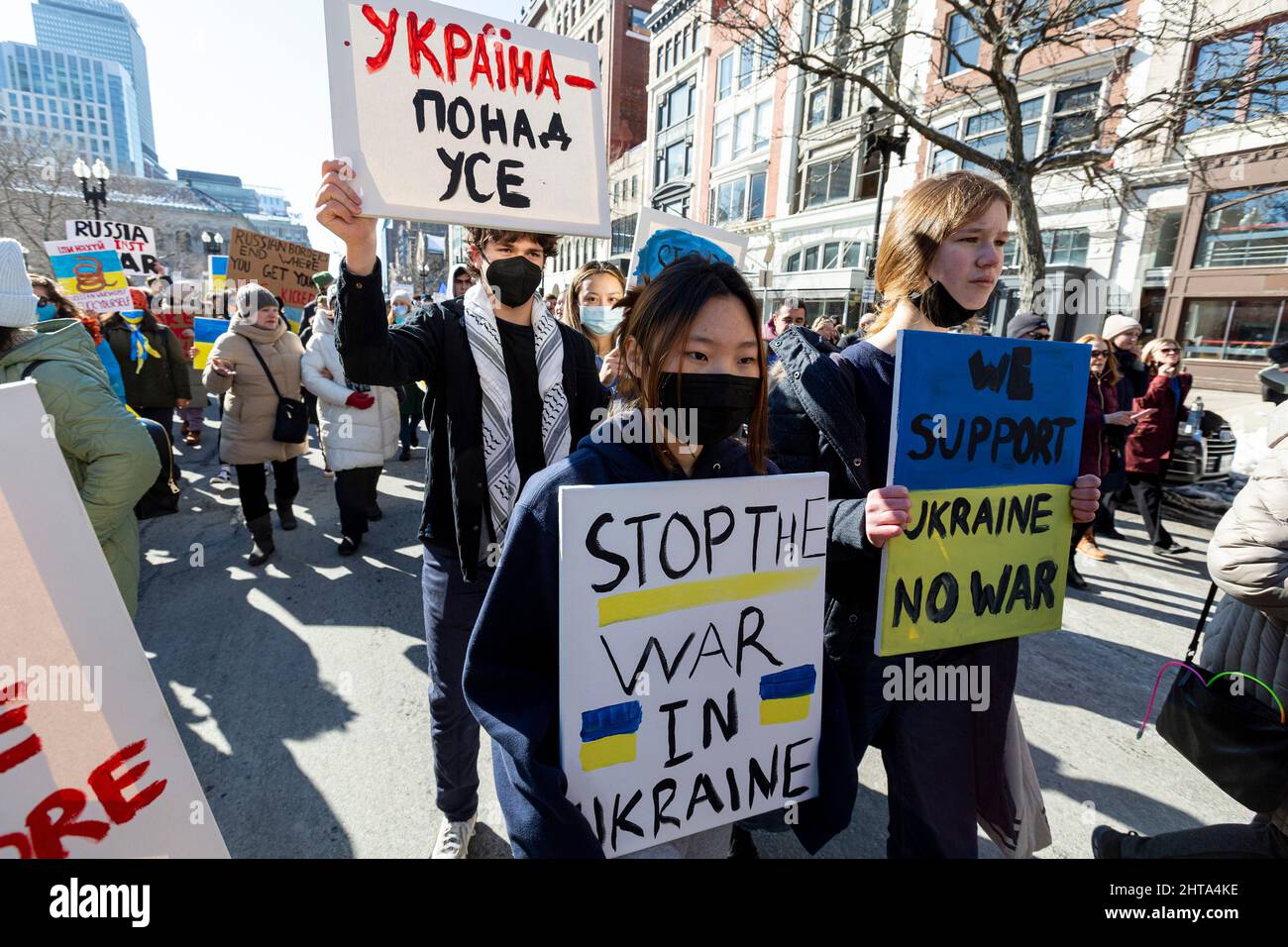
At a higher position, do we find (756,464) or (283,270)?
(283,270)

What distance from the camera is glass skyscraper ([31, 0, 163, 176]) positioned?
171 metres

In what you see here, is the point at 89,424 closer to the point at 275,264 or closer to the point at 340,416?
the point at 340,416

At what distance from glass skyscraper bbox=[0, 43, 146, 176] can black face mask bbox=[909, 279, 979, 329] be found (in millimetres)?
180459

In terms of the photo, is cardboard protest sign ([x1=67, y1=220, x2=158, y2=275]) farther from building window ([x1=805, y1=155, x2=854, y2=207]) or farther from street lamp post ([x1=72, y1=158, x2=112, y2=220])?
building window ([x1=805, y1=155, x2=854, y2=207])

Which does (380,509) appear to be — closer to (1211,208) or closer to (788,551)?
(788,551)

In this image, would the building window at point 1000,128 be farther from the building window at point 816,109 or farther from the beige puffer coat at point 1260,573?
the beige puffer coat at point 1260,573

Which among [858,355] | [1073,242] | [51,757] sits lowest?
[51,757]

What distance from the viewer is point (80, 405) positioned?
2.09 m

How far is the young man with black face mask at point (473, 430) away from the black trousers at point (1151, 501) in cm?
656

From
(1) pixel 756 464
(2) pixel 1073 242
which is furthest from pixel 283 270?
(2) pixel 1073 242

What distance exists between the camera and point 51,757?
1.24 meters

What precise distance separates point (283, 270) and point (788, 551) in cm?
874

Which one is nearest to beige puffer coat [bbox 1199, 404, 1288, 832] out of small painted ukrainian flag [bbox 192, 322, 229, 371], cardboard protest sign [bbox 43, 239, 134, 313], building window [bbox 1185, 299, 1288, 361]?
cardboard protest sign [bbox 43, 239, 134, 313]

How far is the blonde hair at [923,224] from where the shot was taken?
1.83 meters
